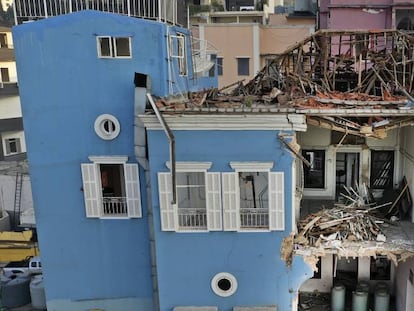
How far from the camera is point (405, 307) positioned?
56.8 ft

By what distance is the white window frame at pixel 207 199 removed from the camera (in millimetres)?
13930

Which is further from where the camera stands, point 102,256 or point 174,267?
point 102,256

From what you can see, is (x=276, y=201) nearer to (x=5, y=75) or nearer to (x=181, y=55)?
(x=181, y=55)

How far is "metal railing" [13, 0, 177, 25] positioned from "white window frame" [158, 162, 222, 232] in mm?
5675

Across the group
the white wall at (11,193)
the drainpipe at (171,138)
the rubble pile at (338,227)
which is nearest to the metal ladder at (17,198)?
the white wall at (11,193)

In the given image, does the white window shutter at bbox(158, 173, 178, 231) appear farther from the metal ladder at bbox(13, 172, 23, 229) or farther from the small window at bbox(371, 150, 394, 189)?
the metal ladder at bbox(13, 172, 23, 229)

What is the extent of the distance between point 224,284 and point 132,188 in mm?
4423

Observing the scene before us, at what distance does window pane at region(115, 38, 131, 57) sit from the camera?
1478 centimetres

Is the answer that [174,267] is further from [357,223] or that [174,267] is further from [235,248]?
[357,223]

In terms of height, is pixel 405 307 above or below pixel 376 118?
below

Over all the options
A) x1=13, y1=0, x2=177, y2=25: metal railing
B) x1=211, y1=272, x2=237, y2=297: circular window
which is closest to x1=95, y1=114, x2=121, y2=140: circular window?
x1=13, y1=0, x2=177, y2=25: metal railing

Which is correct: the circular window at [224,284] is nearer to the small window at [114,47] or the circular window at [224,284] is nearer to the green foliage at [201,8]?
the small window at [114,47]

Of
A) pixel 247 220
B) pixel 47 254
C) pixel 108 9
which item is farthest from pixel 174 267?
pixel 108 9

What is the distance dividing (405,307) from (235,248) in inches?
304
